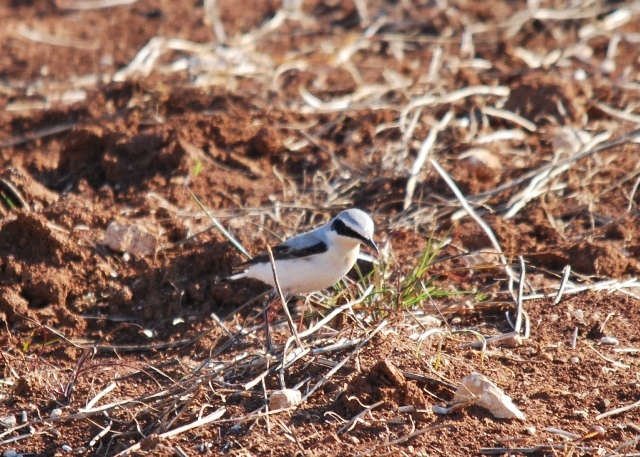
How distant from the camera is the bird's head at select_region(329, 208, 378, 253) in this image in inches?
250

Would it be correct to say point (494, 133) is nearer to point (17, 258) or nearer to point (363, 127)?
point (363, 127)

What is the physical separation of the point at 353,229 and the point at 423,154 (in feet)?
7.84

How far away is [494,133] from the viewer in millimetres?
9391

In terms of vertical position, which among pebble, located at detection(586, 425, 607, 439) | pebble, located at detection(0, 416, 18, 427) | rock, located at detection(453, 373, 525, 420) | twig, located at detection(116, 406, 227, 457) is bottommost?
pebble, located at detection(586, 425, 607, 439)

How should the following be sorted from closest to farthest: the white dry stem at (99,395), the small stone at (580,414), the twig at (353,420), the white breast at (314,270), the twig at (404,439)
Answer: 1. the twig at (404,439)
2. the twig at (353,420)
3. the small stone at (580,414)
4. the white dry stem at (99,395)
5. the white breast at (314,270)

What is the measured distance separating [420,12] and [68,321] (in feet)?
25.3

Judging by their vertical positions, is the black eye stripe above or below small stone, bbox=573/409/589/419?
above

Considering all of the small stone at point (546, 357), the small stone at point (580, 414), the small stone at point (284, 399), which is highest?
the small stone at point (284, 399)

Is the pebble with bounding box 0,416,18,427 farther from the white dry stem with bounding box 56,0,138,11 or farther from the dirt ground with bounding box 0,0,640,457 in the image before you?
the white dry stem with bounding box 56,0,138,11

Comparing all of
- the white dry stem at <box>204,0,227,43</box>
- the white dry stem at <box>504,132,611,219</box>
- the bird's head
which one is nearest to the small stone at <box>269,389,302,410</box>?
the bird's head

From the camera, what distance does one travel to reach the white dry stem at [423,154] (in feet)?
26.6

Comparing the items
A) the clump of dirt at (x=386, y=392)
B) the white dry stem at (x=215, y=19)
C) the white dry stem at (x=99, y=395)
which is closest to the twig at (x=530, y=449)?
the clump of dirt at (x=386, y=392)

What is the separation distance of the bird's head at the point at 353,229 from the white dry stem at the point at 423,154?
1462 mm

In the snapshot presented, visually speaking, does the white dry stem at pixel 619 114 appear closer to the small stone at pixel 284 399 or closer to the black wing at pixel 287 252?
the black wing at pixel 287 252
